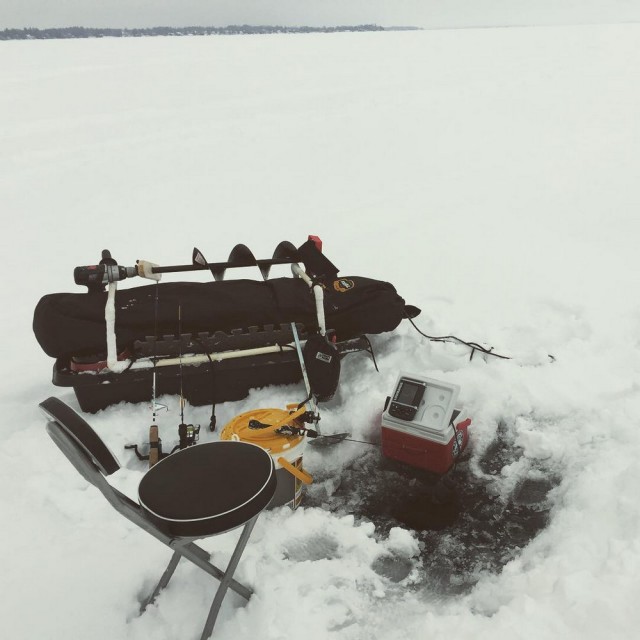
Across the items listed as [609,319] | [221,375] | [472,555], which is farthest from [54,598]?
[609,319]

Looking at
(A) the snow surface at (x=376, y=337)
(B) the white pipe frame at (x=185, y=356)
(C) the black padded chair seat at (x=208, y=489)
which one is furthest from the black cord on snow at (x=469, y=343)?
(C) the black padded chair seat at (x=208, y=489)

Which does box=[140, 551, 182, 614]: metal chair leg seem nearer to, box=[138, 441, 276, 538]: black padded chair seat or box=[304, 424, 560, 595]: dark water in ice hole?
box=[138, 441, 276, 538]: black padded chair seat

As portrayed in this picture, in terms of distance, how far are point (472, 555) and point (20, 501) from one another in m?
2.11

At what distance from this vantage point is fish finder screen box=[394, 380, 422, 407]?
279 cm

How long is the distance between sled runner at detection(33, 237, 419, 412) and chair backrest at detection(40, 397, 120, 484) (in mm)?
1491

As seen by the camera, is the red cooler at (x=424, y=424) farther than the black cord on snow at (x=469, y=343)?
No

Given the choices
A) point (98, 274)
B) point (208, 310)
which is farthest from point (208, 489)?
point (98, 274)

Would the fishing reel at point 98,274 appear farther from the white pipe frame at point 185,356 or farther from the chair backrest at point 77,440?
the chair backrest at point 77,440

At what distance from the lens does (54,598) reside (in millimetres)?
2191

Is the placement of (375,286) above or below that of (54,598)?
above

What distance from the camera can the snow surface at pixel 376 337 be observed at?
215 centimetres

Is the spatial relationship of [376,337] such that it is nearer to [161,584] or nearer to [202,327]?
[202,327]

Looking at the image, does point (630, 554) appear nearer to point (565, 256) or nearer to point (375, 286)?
point (375, 286)

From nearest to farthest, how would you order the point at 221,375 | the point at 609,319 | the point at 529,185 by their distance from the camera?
the point at 221,375 → the point at 609,319 → the point at 529,185
